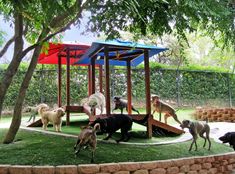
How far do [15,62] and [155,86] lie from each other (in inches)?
411

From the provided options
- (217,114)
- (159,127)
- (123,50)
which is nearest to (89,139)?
(159,127)

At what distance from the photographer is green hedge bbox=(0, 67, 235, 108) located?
14719 millimetres

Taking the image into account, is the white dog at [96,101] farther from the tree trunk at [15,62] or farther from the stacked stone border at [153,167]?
the stacked stone border at [153,167]

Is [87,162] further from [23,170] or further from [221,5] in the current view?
[221,5]

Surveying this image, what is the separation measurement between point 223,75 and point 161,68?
361 cm

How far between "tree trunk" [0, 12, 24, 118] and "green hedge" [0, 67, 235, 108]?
823cm

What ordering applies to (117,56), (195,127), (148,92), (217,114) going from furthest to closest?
(217,114) < (117,56) < (148,92) < (195,127)

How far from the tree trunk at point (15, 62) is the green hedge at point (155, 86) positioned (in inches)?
324

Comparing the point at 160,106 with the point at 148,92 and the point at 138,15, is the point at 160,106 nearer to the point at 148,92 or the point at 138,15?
the point at 148,92

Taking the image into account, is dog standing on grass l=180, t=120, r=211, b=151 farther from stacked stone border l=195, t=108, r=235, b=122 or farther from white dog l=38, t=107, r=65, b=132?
stacked stone border l=195, t=108, r=235, b=122

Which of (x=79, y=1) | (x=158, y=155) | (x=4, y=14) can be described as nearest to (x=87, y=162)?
(x=158, y=155)

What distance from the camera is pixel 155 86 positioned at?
15.9 metres

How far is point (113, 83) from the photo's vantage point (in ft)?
49.7

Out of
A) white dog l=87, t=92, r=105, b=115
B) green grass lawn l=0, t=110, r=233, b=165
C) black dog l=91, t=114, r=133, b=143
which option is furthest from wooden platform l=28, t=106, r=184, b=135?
black dog l=91, t=114, r=133, b=143
